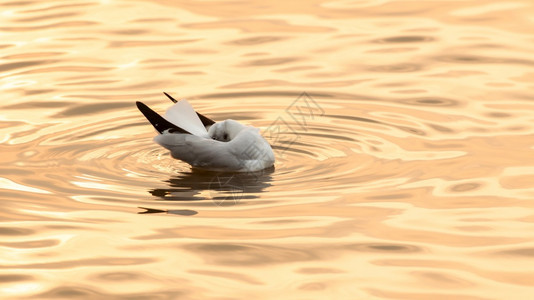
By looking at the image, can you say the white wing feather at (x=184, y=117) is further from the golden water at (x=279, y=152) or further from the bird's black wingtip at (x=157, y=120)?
the golden water at (x=279, y=152)

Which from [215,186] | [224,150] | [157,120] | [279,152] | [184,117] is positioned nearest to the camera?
[215,186]

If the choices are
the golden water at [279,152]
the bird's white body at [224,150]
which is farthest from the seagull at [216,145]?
the golden water at [279,152]

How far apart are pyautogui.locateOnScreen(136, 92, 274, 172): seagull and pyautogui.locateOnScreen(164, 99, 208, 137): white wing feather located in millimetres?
12

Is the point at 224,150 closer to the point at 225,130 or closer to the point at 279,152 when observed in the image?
the point at 225,130

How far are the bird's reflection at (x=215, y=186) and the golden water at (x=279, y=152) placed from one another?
4 centimetres

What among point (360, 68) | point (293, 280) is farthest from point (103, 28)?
point (293, 280)

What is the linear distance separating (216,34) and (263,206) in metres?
7.33

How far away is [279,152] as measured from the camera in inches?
472

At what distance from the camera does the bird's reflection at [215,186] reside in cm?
1049

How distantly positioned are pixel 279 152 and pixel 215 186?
127 centimetres

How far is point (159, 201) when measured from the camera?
1034 centimetres

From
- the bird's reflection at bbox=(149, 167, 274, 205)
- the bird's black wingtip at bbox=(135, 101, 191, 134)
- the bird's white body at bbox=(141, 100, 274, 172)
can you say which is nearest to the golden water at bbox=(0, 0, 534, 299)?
the bird's reflection at bbox=(149, 167, 274, 205)

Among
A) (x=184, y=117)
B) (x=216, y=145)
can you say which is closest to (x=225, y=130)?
(x=216, y=145)

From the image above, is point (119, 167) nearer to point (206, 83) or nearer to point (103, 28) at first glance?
point (206, 83)
